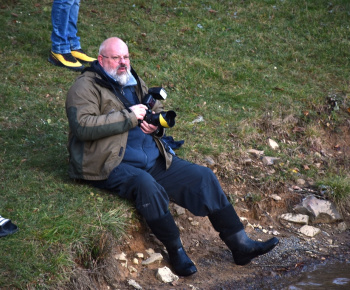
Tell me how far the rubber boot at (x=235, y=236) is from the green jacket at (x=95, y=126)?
1.02m

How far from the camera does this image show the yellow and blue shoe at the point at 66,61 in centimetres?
771

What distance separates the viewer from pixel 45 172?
5199 mm

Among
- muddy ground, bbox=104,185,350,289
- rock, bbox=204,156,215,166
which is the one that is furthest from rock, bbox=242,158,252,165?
muddy ground, bbox=104,185,350,289

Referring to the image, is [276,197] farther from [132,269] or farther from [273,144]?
[132,269]

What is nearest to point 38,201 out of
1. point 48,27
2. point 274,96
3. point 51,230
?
point 51,230

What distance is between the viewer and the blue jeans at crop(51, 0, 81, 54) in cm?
755

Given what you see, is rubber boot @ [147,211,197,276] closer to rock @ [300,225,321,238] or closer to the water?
the water

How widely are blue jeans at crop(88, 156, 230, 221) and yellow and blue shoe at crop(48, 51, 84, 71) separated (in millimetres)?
3216

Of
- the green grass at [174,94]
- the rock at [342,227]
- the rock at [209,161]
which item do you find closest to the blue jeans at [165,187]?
the green grass at [174,94]

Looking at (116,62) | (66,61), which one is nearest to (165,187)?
(116,62)

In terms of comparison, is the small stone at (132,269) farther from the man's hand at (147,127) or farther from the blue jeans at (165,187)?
the man's hand at (147,127)

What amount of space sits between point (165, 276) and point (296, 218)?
2.01 meters

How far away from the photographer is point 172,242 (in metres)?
→ 4.46

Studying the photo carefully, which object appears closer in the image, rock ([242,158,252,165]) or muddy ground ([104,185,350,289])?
muddy ground ([104,185,350,289])
